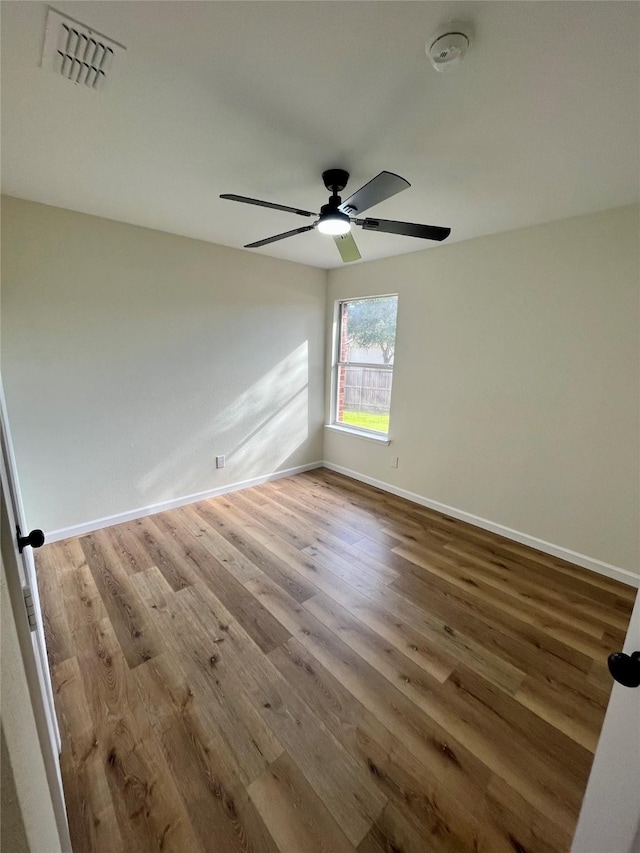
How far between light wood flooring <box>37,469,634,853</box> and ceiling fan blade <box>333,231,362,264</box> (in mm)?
2120

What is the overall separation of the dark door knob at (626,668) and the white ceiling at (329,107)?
1660mm

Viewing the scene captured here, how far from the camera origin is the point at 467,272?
294cm

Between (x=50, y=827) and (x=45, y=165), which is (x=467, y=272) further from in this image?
(x=50, y=827)

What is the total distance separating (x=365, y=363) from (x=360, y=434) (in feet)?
2.74


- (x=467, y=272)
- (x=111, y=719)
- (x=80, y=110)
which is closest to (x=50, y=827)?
(x=111, y=719)

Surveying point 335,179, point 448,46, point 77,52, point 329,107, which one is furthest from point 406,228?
point 77,52

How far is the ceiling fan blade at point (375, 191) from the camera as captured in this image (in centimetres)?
143

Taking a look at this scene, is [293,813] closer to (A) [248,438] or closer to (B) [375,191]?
(B) [375,191]

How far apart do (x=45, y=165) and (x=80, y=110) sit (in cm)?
65

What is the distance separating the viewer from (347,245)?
204cm

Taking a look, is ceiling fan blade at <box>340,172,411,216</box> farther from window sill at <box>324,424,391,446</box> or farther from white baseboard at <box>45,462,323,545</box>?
white baseboard at <box>45,462,323,545</box>

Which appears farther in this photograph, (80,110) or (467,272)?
(467,272)

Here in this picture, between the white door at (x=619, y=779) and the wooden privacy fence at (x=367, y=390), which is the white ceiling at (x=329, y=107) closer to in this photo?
the white door at (x=619, y=779)

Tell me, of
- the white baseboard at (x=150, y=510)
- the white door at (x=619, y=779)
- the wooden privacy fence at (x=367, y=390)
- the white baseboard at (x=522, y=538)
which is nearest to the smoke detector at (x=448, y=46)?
the white door at (x=619, y=779)
